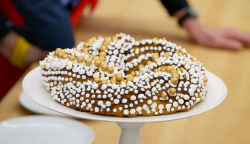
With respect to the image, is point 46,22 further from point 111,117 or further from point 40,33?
point 111,117

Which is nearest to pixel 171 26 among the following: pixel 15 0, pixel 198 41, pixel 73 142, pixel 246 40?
pixel 198 41

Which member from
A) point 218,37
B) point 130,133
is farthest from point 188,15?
point 130,133

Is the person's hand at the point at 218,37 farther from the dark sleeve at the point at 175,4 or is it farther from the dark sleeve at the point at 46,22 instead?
the dark sleeve at the point at 46,22

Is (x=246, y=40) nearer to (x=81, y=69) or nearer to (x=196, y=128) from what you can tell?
(x=196, y=128)

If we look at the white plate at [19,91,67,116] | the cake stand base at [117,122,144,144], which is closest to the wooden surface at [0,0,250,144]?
the white plate at [19,91,67,116]

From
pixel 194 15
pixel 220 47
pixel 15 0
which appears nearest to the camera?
pixel 15 0

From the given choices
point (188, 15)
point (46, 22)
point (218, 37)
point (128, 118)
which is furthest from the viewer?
point (188, 15)

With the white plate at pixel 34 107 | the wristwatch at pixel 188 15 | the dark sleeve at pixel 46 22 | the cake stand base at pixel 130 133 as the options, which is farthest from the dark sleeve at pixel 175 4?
the cake stand base at pixel 130 133

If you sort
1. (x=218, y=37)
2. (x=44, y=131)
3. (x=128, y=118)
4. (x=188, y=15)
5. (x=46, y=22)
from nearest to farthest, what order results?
(x=128, y=118)
(x=44, y=131)
(x=46, y=22)
(x=218, y=37)
(x=188, y=15)
